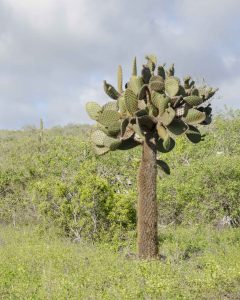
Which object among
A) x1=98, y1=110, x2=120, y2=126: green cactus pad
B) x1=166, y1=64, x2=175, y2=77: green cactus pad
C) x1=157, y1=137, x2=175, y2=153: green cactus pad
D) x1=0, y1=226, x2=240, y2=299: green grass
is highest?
x1=166, y1=64, x2=175, y2=77: green cactus pad

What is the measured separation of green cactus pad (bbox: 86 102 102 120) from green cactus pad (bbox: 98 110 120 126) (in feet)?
1.65

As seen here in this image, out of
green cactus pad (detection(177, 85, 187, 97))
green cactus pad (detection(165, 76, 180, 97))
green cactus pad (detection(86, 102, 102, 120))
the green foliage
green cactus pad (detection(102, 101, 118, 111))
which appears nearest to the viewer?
green cactus pad (detection(165, 76, 180, 97))

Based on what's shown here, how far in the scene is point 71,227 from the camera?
12.3 meters

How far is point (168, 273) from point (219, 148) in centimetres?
906

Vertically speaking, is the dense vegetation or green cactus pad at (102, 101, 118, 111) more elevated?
green cactus pad at (102, 101, 118, 111)

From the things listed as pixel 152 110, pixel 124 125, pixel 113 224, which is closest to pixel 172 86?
pixel 152 110

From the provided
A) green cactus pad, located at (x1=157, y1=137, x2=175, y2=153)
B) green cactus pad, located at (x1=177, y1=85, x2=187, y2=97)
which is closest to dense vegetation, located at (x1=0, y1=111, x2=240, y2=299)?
green cactus pad, located at (x1=157, y1=137, x2=175, y2=153)

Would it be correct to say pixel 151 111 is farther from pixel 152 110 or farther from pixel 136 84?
pixel 136 84

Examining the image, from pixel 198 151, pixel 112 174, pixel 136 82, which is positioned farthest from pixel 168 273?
pixel 198 151

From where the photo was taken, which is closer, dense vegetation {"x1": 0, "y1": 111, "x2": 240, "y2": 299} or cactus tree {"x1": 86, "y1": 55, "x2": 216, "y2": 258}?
dense vegetation {"x1": 0, "y1": 111, "x2": 240, "y2": 299}

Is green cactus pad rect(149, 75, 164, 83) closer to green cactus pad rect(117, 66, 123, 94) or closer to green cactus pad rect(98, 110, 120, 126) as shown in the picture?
green cactus pad rect(117, 66, 123, 94)

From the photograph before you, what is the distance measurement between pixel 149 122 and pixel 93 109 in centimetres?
127

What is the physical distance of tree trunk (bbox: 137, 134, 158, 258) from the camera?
793 centimetres

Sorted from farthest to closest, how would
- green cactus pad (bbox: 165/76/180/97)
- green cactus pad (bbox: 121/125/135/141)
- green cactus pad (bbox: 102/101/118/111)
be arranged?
green cactus pad (bbox: 102/101/118/111), green cactus pad (bbox: 121/125/135/141), green cactus pad (bbox: 165/76/180/97)
